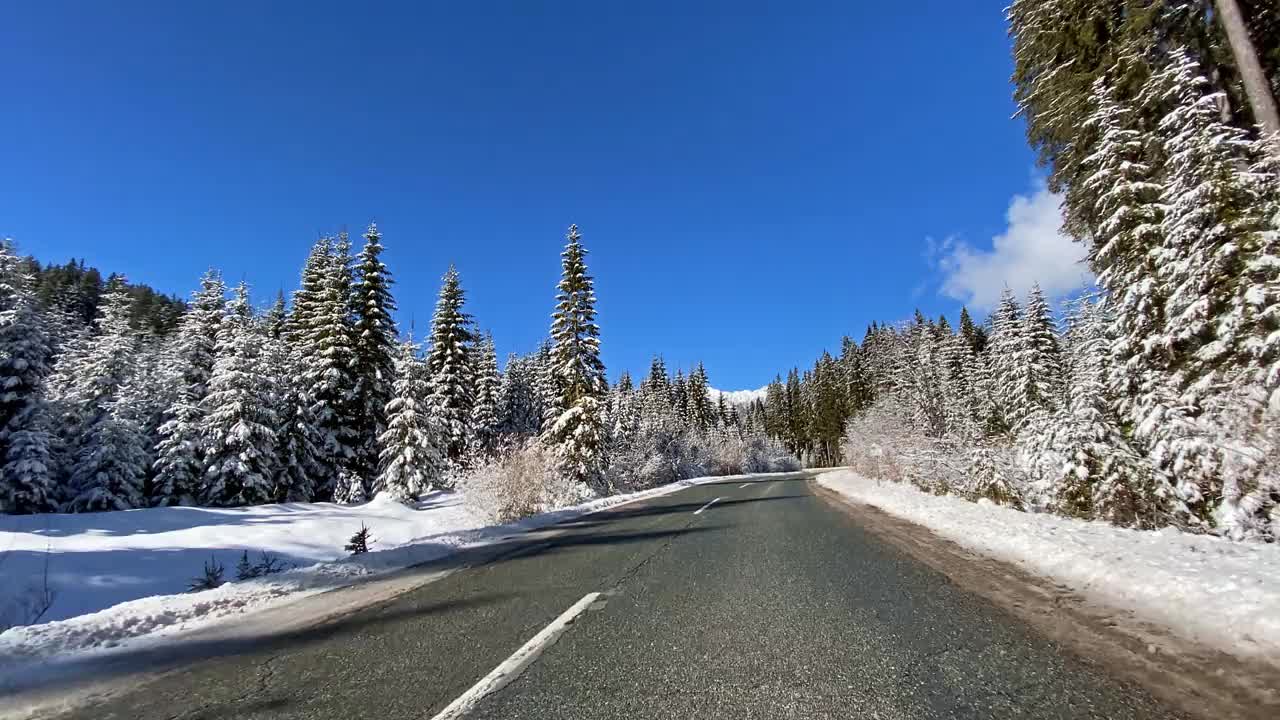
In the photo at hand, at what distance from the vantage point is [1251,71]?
28.3 feet

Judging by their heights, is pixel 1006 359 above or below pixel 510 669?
above

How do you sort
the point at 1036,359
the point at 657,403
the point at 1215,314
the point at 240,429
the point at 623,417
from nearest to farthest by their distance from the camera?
the point at 1215,314 < the point at 240,429 < the point at 1036,359 < the point at 623,417 < the point at 657,403

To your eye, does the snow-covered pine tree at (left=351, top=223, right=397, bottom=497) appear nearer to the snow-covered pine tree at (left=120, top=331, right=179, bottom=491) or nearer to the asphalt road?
the snow-covered pine tree at (left=120, top=331, right=179, bottom=491)

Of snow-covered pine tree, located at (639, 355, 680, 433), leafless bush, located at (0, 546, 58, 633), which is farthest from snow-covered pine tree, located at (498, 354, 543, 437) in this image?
leafless bush, located at (0, 546, 58, 633)

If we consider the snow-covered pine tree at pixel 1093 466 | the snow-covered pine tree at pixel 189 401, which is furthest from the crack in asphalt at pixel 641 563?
the snow-covered pine tree at pixel 189 401

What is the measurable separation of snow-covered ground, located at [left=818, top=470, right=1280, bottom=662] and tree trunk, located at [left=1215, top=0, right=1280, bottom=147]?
6.50 meters

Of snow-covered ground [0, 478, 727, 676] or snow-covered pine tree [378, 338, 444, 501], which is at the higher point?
snow-covered pine tree [378, 338, 444, 501]

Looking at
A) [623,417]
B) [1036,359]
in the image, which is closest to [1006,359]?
[1036,359]

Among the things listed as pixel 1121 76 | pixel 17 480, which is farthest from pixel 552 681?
pixel 17 480

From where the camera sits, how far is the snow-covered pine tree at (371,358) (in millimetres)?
30125

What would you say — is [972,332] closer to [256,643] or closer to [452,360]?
[452,360]

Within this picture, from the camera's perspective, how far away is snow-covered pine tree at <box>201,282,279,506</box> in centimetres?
2617

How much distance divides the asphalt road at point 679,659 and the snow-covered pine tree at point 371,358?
2629 cm

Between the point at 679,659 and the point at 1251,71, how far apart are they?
1224cm
